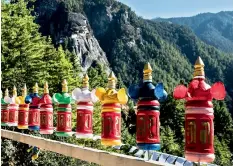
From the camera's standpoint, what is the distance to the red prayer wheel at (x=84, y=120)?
416 cm

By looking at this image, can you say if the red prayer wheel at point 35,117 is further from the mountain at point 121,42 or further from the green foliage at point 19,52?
the mountain at point 121,42

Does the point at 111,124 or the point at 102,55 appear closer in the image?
the point at 111,124

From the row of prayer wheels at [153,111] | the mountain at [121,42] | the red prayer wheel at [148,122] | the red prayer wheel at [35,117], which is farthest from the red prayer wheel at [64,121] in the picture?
the mountain at [121,42]

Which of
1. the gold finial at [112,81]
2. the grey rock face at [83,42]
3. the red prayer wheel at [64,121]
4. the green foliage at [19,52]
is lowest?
the red prayer wheel at [64,121]

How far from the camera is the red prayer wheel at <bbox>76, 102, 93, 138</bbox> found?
13.6ft

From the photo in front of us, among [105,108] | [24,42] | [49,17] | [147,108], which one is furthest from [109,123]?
[49,17]

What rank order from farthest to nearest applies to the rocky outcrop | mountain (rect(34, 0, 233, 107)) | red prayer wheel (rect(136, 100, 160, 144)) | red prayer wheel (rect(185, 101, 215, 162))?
1. mountain (rect(34, 0, 233, 107))
2. the rocky outcrop
3. red prayer wheel (rect(136, 100, 160, 144))
4. red prayer wheel (rect(185, 101, 215, 162))

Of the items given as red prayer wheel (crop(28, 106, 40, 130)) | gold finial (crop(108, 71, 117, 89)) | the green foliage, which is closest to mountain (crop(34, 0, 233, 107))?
the green foliage

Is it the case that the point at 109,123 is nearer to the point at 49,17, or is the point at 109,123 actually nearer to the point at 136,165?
the point at 136,165

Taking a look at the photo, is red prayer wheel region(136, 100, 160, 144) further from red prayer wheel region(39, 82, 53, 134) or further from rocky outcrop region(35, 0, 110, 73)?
rocky outcrop region(35, 0, 110, 73)

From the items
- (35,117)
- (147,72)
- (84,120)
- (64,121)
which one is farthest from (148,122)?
(35,117)

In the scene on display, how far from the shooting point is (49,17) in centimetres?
10125

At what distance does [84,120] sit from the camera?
165 inches

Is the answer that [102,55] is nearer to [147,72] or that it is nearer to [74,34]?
[74,34]
